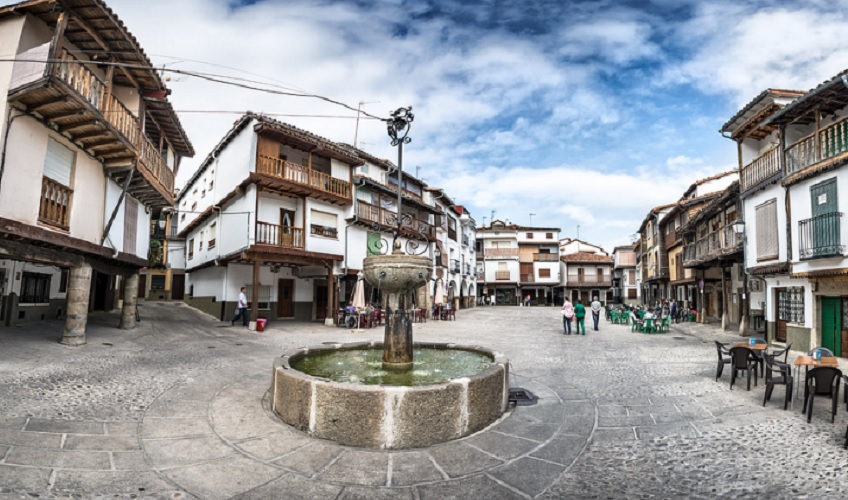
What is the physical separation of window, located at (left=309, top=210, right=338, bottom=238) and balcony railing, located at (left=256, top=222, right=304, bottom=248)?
36.0 inches

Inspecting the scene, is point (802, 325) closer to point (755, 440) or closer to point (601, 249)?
point (755, 440)

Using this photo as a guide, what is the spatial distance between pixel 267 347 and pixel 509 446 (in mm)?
9282

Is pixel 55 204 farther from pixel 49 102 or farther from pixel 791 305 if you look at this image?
pixel 791 305

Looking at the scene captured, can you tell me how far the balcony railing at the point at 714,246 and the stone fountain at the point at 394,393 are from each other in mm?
16004

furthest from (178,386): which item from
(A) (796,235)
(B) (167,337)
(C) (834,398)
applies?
(A) (796,235)

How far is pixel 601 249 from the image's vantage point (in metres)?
64.7

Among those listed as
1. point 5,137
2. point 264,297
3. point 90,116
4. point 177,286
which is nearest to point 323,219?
point 264,297

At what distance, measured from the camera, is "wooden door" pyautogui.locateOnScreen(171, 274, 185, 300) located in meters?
34.9

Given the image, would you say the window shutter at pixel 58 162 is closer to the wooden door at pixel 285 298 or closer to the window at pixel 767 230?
the wooden door at pixel 285 298

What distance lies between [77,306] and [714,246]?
79.3ft

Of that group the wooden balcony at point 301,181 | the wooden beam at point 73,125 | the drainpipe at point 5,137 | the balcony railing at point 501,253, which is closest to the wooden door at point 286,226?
the wooden balcony at point 301,181

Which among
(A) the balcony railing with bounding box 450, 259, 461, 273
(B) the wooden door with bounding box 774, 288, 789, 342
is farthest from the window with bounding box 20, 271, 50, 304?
(A) the balcony railing with bounding box 450, 259, 461, 273

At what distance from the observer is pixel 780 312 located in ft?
49.0

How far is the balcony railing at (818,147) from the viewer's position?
11492mm
